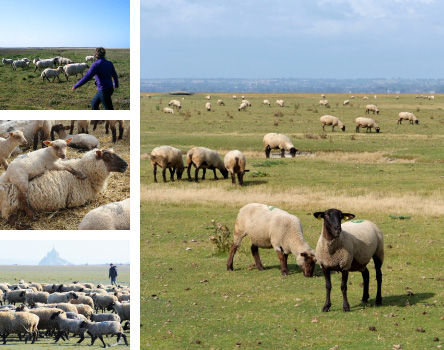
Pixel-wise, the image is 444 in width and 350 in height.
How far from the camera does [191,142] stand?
43125 millimetres

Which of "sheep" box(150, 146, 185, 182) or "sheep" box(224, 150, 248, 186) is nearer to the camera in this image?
"sheep" box(224, 150, 248, 186)

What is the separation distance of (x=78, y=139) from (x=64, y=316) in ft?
32.3

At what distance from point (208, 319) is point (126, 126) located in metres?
7.80

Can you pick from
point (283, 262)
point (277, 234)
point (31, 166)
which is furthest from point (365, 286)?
point (31, 166)

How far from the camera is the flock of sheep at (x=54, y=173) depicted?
3.97 m

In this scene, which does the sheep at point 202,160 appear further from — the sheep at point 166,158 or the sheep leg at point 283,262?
the sheep leg at point 283,262

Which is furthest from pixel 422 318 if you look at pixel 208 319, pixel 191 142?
pixel 191 142

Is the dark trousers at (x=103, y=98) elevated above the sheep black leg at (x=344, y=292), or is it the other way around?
the dark trousers at (x=103, y=98)

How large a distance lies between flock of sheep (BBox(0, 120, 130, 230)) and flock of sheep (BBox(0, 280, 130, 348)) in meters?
4.04

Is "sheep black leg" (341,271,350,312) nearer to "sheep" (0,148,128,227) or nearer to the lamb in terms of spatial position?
"sheep" (0,148,128,227)

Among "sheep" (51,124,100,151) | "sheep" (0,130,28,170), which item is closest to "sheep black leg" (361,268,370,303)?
"sheep" (51,124,100,151)

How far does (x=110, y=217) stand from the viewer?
3922mm

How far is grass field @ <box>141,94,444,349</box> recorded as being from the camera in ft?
34.8

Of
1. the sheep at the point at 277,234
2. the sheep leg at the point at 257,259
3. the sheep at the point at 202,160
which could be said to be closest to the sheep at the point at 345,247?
the sheep at the point at 277,234
